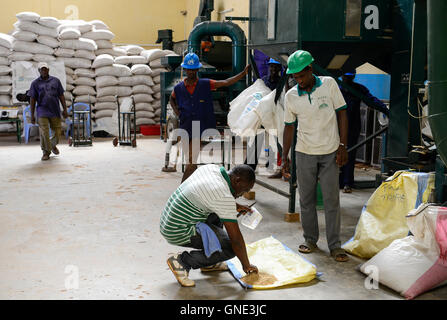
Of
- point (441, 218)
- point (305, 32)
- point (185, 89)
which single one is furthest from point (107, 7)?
point (441, 218)

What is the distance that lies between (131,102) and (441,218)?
854 cm

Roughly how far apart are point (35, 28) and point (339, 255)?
9695mm

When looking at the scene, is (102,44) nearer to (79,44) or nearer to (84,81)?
(79,44)

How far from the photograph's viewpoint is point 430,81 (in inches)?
132

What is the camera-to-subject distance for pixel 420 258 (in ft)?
10.9

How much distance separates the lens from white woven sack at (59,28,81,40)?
11.6 meters

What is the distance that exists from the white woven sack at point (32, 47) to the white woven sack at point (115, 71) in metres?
1.16

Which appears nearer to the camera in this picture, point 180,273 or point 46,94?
point 180,273

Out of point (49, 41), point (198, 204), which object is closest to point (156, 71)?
point (49, 41)

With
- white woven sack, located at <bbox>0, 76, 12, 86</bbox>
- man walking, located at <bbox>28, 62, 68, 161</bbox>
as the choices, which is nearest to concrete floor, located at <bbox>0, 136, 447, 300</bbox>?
man walking, located at <bbox>28, 62, 68, 161</bbox>

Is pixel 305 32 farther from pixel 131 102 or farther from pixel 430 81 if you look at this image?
pixel 131 102

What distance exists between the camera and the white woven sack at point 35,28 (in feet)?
37.0

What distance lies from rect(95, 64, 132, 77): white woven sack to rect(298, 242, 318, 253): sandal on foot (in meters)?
8.86

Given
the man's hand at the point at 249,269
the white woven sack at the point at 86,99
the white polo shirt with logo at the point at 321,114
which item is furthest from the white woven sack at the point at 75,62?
the man's hand at the point at 249,269
